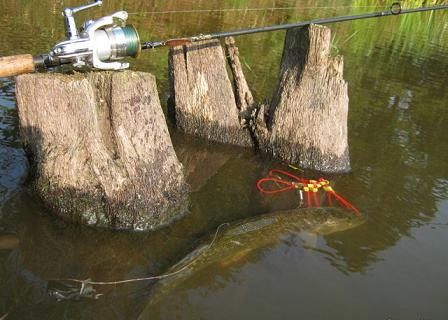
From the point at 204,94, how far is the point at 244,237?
2154 mm

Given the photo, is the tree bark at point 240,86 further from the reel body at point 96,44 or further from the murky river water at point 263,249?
the reel body at point 96,44

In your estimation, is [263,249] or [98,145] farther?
[263,249]

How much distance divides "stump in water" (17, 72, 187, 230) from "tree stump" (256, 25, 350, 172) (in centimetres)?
181

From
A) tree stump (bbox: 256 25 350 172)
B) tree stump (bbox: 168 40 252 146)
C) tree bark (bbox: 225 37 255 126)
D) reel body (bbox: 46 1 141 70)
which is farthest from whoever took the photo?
tree bark (bbox: 225 37 255 126)

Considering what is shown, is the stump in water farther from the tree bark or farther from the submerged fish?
the tree bark

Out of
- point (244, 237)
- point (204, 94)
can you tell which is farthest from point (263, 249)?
point (204, 94)

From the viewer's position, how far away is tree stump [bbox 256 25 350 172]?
16.8 ft

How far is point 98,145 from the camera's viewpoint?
12.4 ft

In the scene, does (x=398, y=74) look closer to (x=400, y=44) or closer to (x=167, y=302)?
(x=400, y=44)

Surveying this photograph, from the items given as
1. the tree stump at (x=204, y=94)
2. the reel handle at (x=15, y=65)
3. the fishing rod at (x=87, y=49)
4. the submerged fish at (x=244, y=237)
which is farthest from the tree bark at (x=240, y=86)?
the reel handle at (x=15, y=65)

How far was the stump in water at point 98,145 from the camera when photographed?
3693 millimetres

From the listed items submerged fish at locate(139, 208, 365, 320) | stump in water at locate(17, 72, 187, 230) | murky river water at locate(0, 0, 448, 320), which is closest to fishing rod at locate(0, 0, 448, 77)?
stump in water at locate(17, 72, 187, 230)

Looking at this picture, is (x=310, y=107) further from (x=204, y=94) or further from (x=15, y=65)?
(x=15, y=65)

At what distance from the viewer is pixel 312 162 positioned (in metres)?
5.45
